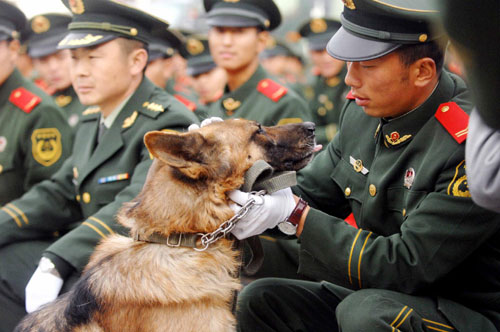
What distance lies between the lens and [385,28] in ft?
8.10

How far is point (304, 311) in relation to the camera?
2.86m

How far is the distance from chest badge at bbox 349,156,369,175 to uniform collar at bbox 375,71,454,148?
0.20 m

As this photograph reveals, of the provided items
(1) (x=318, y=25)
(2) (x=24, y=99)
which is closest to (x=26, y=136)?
(2) (x=24, y=99)

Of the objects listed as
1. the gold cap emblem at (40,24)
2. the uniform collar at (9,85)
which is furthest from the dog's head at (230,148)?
the gold cap emblem at (40,24)

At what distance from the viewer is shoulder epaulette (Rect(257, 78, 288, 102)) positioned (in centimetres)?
500

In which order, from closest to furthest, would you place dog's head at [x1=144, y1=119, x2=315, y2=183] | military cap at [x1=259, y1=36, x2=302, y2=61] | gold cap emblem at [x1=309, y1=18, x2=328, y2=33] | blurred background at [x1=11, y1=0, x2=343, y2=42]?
dog's head at [x1=144, y1=119, x2=315, y2=183] → gold cap emblem at [x1=309, y1=18, x2=328, y2=33] → military cap at [x1=259, y1=36, x2=302, y2=61] → blurred background at [x1=11, y1=0, x2=343, y2=42]

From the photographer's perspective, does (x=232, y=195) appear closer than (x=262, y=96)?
Yes

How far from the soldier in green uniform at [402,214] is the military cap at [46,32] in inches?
195

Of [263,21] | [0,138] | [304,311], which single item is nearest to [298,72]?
[263,21]

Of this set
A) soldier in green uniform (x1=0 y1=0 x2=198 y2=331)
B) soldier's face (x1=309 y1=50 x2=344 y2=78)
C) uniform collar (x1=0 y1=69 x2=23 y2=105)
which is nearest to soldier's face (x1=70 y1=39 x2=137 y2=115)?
soldier in green uniform (x1=0 y1=0 x2=198 y2=331)

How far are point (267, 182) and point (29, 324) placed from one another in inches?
50.8

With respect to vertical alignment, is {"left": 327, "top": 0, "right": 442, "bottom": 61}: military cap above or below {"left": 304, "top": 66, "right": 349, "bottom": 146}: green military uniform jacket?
above

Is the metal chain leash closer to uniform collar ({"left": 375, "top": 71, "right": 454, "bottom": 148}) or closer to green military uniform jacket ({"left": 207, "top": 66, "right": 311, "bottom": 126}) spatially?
uniform collar ({"left": 375, "top": 71, "right": 454, "bottom": 148})

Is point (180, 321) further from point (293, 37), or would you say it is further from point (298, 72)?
point (293, 37)
